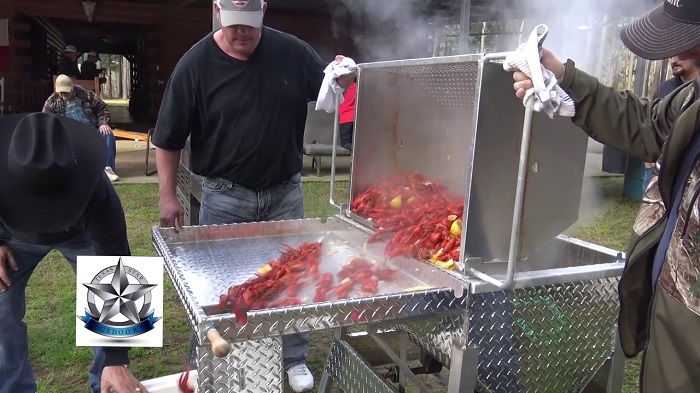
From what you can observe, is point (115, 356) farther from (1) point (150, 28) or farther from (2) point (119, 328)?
(1) point (150, 28)

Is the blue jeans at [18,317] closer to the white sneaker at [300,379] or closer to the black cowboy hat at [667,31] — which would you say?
the white sneaker at [300,379]

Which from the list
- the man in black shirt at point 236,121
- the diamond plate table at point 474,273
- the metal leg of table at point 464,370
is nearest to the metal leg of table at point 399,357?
the diamond plate table at point 474,273

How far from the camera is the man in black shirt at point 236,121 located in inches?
112

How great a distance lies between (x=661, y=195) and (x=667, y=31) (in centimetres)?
46

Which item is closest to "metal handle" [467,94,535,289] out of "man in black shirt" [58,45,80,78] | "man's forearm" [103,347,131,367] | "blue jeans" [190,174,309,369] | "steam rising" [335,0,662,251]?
"man's forearm" [103,347,131,367]

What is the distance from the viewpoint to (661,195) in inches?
62.4

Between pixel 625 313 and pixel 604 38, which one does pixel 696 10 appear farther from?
pixel 604 38

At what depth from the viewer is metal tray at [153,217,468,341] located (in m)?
1.65

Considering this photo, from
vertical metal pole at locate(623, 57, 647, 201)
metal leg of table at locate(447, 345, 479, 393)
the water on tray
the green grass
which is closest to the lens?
metal leg of table at locate(447, 345, 479, 393)

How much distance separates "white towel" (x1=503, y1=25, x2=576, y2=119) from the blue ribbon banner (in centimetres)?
139

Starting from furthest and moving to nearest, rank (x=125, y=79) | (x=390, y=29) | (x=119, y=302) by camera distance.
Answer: (x=125, y=79), (x=390, y=29), (x=119, y=302)

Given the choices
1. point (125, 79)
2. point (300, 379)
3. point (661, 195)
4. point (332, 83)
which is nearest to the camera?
point (661, 195)

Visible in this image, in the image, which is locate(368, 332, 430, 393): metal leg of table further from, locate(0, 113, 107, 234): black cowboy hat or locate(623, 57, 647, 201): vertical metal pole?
locate(623, 57, 647, 201): vertical metal pole

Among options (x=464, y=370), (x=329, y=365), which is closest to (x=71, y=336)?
(x=329, y=365)
